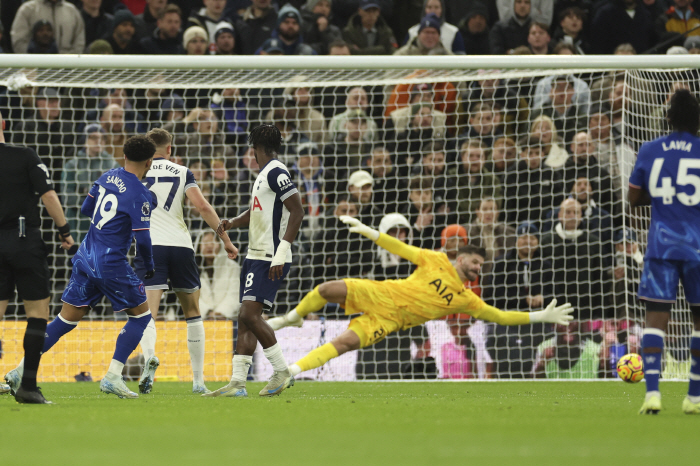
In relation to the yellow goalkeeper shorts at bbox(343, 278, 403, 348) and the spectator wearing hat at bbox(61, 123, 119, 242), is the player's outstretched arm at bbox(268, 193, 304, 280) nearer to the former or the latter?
the yellow goalkeeper shorts at bbox(343, 278, 403, 348)

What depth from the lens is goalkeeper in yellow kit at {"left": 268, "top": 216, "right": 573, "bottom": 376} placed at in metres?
8.74

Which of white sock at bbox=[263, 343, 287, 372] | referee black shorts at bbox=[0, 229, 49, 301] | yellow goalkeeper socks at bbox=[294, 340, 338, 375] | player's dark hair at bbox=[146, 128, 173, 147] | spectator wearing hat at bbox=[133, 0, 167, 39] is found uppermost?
spectator wearing hat at bbox=[133, 0, 167, 39]

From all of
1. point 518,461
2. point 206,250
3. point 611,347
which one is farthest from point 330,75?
point 518,461

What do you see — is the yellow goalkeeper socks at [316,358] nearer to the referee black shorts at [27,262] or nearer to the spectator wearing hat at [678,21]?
the referee black shorts at [27,262]

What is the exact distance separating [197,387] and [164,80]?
4171mm

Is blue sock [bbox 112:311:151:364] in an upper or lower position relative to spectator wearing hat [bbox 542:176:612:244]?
lower

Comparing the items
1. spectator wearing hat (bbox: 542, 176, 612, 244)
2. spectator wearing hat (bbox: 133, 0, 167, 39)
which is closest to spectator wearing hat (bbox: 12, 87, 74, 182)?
spectator wearing hat (bbox: 133, 0, 167, 39)

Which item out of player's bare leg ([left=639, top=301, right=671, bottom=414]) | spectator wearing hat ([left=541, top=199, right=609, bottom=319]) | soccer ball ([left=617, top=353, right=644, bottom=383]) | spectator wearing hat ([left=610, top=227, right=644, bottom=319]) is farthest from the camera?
spectator wearing hat ([left=541, top=199, right=609, bottom=319])

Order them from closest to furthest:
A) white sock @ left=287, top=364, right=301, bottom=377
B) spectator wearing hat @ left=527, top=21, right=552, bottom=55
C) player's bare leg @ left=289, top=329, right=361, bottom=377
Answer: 1. white sock @ left=287, top=364, right=301, bottom=377
2. player's bare leg @ left=289, top=329, right=361, bottom=377
3. spectator wearing hat @ left=527, top=21, right=552, bottom=55

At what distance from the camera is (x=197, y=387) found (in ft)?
26.3

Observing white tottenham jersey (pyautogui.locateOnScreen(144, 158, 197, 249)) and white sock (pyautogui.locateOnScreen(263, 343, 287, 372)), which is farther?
white tottenham jersey (pyautogui.locateOnScreen(144, 158, 197, 249))

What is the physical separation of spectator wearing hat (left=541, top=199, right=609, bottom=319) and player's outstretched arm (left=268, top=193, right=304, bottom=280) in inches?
183

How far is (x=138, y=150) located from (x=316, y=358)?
7.91ft

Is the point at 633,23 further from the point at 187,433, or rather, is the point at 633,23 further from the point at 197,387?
the point at 187,433
